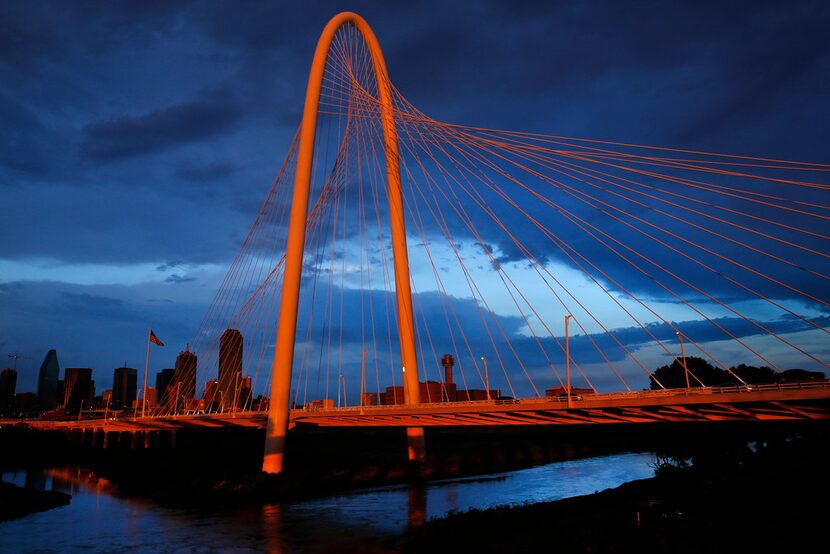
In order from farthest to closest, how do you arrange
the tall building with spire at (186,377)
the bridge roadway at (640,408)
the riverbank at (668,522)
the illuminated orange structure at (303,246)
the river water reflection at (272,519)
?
the tall building with spire at (186,377) → the illuminated orange structure at (303,246) → the river water reflection at (272,519) → the bridge roadway at (640,408) → the riverbank at (668,522)

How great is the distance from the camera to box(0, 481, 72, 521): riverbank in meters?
31.9

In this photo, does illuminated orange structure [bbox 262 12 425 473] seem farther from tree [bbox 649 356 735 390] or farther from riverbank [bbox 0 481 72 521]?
tree [bbox 649 356 735 390]

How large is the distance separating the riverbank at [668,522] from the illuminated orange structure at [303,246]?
14.5 meters

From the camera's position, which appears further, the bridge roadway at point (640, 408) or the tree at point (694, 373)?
the tree at point (694, 373)

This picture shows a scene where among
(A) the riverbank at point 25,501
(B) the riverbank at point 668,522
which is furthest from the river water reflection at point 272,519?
(B) the riverbank at point 668,522

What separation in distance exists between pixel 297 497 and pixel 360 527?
10.2m

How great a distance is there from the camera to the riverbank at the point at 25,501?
3191 cm

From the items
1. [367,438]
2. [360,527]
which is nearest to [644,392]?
[360,527]

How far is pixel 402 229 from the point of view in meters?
39.3

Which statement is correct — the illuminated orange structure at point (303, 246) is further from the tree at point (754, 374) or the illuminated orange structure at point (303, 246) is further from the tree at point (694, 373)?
the tree at point (754, 374)

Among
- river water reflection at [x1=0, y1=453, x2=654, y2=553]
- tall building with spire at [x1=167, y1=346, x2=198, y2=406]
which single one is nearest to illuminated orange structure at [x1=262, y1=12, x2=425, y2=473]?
river water reflection at [x1=0, y1=453, x2=654, y2=553]

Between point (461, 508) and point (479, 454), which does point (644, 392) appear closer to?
point (461, 508)

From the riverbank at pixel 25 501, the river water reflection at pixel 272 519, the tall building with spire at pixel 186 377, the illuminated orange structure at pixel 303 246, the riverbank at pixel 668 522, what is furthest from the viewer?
the tall building with spire at pixel 186 377

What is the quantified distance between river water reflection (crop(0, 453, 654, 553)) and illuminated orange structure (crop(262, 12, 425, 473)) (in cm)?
539
